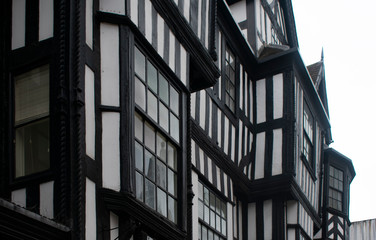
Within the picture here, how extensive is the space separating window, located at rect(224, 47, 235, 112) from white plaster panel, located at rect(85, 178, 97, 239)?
7.80 meters

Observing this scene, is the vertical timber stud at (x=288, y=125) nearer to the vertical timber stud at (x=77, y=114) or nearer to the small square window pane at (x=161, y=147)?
the small square window pane at (x=161, y=147)

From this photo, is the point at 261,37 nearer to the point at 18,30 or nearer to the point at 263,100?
the point at 263,100

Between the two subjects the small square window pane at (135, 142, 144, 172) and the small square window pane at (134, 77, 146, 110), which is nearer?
the small square window pane at (135, 142, 144, 172)

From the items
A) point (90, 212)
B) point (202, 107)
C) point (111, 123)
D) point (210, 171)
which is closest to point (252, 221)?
point (210, 171)

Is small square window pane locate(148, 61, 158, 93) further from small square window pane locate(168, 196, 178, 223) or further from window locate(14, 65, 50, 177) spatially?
window locate(14, 65, 50, 177)

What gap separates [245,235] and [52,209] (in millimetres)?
8970

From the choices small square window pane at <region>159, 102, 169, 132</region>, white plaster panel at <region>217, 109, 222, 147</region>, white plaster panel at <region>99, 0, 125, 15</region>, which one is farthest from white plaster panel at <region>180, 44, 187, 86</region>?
white plaster panel at <region>217, 109, 222, 147</region>

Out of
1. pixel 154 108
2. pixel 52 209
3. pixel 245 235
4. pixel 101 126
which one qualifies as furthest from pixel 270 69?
pixel 52 209

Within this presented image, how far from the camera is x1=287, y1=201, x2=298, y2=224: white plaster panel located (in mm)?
17938

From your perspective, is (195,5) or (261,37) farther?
(261,37)

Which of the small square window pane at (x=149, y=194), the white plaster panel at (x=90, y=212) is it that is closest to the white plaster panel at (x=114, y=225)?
the white plaster panel at (x=90, y=212)

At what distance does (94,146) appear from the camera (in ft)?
32.9

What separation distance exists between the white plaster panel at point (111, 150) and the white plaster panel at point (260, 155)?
8160mm

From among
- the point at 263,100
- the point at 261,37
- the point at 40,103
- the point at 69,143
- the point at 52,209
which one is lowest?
the point at 52,209
